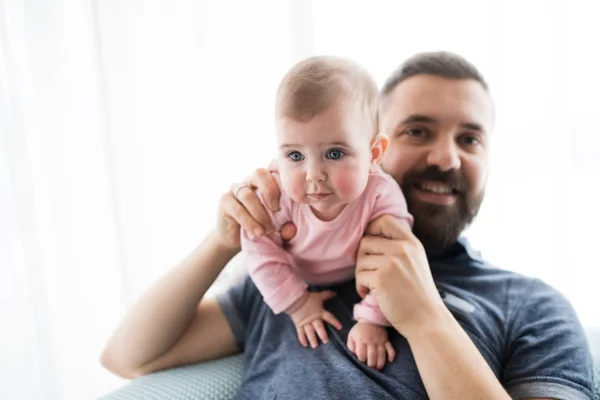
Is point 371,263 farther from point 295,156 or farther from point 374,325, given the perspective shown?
point 295,156

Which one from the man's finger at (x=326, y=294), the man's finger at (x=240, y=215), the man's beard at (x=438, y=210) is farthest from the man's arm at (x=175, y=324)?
the man's beard at (x=438, y=210)

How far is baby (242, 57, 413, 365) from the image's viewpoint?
0.87 metres

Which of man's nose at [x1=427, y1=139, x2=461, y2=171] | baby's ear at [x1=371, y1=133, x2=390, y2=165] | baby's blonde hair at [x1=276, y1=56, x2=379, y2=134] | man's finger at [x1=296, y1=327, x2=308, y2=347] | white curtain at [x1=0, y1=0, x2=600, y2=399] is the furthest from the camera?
white curtain at [x1=0, y1=0, x2=600, y2=399]

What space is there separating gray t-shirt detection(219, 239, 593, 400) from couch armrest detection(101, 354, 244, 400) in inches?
2.4

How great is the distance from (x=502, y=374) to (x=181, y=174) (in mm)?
1376

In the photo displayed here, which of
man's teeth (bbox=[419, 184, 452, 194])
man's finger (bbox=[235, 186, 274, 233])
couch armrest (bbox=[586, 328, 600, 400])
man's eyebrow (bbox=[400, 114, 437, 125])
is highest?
man's eyebrow (bbox=[400, 114, 437, 125])

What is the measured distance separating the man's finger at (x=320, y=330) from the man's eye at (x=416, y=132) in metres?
0.57

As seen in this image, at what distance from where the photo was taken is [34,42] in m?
1.74

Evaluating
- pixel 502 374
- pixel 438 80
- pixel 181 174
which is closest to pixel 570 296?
pixel 502 374

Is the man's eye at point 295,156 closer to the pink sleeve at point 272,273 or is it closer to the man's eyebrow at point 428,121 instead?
the pink sleeve at point 272,273

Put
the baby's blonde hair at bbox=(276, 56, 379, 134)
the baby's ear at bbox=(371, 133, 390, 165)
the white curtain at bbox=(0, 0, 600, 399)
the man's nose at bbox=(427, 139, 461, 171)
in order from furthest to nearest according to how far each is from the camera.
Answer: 1. the white curtain at bbox=(0, 0, 600, 399)
2. the man's nose at bbox=(427, 139, 461, 171)
3. the baby's ear at bbox=(371, 133, 390, 165)
4. the baby's blonde hair at bbox=(276, 56, 379, 134)

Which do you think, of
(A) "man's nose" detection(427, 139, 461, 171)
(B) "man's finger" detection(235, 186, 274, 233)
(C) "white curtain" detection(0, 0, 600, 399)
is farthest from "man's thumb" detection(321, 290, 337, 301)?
(C) "white curtain" detection(0, 0, 600, 399)

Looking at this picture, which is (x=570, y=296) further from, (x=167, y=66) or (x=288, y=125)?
(x=167, y=66)

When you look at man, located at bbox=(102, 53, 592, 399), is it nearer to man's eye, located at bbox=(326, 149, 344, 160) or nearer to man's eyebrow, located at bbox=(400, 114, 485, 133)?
man's eyebrow, located at bbox=(400, 114, 485, 133)
